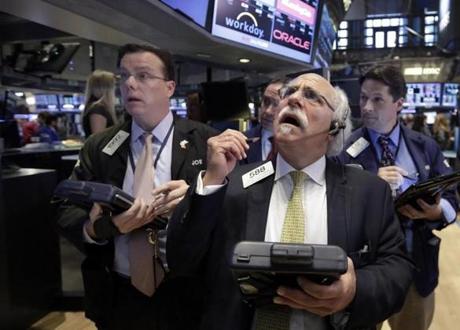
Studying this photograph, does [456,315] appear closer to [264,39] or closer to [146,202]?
[264,39]

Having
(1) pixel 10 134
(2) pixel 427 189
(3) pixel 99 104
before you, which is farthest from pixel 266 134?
(1) pixel 10 134

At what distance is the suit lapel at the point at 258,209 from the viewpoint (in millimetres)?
1397

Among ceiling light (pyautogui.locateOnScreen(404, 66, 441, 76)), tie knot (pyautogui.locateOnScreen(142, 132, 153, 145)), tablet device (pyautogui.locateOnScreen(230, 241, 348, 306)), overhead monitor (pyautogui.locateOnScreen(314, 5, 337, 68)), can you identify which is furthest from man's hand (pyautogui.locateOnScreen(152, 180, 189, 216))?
ceiling light (pyautogui.locateOnScreen(404, 66, 441, 76))

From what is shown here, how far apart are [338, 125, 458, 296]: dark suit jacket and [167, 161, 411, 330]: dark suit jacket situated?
731 millimetres

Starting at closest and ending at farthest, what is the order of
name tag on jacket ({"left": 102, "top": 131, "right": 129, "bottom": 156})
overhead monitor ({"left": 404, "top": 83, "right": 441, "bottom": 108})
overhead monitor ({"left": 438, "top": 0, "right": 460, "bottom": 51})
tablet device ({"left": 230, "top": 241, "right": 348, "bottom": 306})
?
tablet device ({"left": 230, "top": 241, "right": 348, "bottom": 306}), name tag on jacket ({"left": 102, "top": 131, "right": 129, "bottom": 156}), overhead monitor ({"left": 438, "top": 0, "right": 460, "bottom": 51}), overhead monitor ({"left": 404, "top": 83, "right": 441, "bottom": 108})

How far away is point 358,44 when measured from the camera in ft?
65.9

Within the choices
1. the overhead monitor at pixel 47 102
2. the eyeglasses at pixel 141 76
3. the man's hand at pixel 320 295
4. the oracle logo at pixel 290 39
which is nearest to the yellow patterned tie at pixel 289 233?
the man's hand at pixel 320 295

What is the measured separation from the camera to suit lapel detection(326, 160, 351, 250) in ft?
4.43

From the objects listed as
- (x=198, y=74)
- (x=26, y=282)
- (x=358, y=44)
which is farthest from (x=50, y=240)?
(x=358, y=44)

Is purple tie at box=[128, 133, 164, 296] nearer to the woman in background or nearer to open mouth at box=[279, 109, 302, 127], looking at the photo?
open mouth at box=[279, 109, 302, 127]

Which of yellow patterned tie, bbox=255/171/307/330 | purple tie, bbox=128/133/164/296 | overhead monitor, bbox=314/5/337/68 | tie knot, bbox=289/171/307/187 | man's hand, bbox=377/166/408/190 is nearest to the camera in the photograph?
yellow patterned tie, bbox=255/171/307/330

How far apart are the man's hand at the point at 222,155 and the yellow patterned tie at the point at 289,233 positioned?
20cm

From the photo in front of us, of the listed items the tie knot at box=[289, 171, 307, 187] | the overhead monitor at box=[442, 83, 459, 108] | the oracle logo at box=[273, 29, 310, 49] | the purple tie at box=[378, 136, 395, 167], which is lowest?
the tie knot at box=[289, 171, 307, 187]

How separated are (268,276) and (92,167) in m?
0.94
